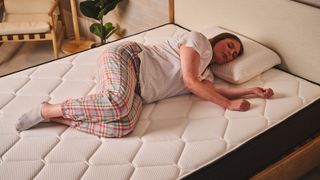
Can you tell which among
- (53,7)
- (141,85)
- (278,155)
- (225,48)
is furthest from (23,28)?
(278,155)

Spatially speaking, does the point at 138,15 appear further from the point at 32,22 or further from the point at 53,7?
the point at 32,22

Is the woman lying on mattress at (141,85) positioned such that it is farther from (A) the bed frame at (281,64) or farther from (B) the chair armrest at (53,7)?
(B) the chair armrest at (53,7)

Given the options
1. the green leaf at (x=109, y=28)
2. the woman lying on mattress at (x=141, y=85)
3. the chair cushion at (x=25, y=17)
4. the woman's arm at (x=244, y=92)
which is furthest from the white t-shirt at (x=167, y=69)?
the chair cushion at (x=25, y=17)

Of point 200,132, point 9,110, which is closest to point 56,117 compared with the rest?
point 9,110

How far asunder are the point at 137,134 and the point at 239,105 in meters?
0.49

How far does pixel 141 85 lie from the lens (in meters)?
1.94

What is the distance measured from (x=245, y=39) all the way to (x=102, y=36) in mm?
1413

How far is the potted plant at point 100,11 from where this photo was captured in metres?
3.21

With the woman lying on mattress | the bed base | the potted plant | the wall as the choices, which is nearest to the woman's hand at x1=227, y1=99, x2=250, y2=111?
the woman lying on mattress

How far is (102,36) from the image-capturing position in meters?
3.33

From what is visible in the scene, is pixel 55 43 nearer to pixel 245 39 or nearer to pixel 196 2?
pixel 196 2

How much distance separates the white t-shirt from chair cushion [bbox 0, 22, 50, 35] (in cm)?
150

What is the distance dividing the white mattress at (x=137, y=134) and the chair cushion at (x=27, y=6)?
1555mm

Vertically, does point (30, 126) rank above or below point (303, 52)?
below
